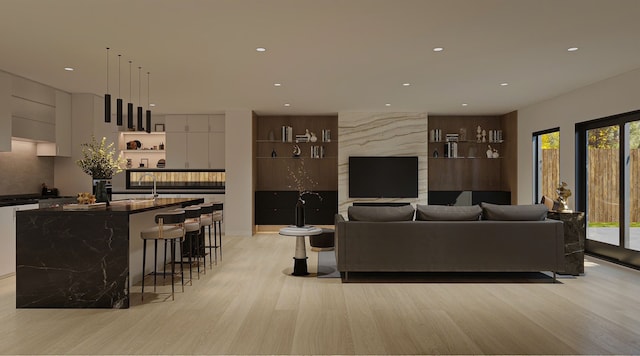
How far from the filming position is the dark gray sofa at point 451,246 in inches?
213

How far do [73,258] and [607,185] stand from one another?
6936mm

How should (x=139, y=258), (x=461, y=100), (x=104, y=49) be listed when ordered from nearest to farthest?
(x=104, y=49) < (x=139, y=258) < (x=461, y=100)

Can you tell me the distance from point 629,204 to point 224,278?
5511 millimetres

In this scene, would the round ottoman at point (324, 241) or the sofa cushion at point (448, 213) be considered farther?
the round ottoman at point (324, 241)

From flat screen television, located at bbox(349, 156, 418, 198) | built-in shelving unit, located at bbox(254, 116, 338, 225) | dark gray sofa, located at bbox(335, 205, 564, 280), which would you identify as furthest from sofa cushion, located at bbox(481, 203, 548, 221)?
built-in shelving unit, located at bbox(254, 116, 338, 225)

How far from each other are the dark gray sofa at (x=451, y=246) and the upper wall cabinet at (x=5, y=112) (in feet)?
15.0

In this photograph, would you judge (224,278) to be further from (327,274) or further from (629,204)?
(629,204)

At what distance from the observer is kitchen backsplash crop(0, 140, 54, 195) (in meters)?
6.87

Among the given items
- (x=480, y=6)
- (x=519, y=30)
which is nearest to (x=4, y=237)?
(x=480, y=6)

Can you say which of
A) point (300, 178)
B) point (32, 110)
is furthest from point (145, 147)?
point (32, 110)

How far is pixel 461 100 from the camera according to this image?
8.57 metres

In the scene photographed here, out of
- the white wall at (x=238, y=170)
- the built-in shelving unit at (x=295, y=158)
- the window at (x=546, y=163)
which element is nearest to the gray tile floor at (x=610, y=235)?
the window at (x=546, y=163)

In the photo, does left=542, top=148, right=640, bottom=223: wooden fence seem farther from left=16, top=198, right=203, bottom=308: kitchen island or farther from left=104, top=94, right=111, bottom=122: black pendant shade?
left=104, top=94, right=111, bottom=122: black pendant shade

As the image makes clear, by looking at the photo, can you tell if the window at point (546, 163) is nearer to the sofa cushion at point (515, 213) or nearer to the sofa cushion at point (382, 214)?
the sofa cushion at point (515, 213)
